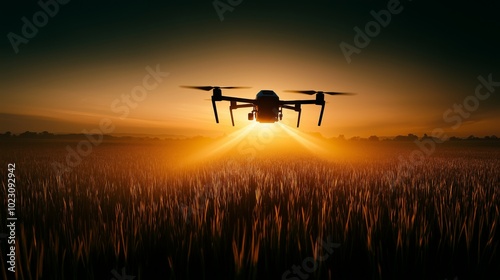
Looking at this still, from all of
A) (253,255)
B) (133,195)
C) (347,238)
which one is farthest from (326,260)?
(133,195)

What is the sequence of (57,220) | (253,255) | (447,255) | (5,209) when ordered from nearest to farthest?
(253,255) → (447,255) → (57,220) → (5,209)

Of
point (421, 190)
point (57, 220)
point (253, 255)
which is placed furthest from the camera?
point (421, 190)

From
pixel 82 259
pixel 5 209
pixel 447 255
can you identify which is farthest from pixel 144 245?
pixel 5 209

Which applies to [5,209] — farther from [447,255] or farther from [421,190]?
[421,190]

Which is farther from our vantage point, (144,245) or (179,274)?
(144,245)

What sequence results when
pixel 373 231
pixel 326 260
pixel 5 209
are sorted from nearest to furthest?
pixel 326 260
pixel 373 231
pixel 5 209

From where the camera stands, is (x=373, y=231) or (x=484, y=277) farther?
(x=373, y=231)

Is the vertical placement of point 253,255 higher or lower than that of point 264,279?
higher

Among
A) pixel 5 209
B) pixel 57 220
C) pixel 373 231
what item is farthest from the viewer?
pixel 5 209

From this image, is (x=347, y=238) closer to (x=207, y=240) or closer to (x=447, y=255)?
(x=447, y=255)
